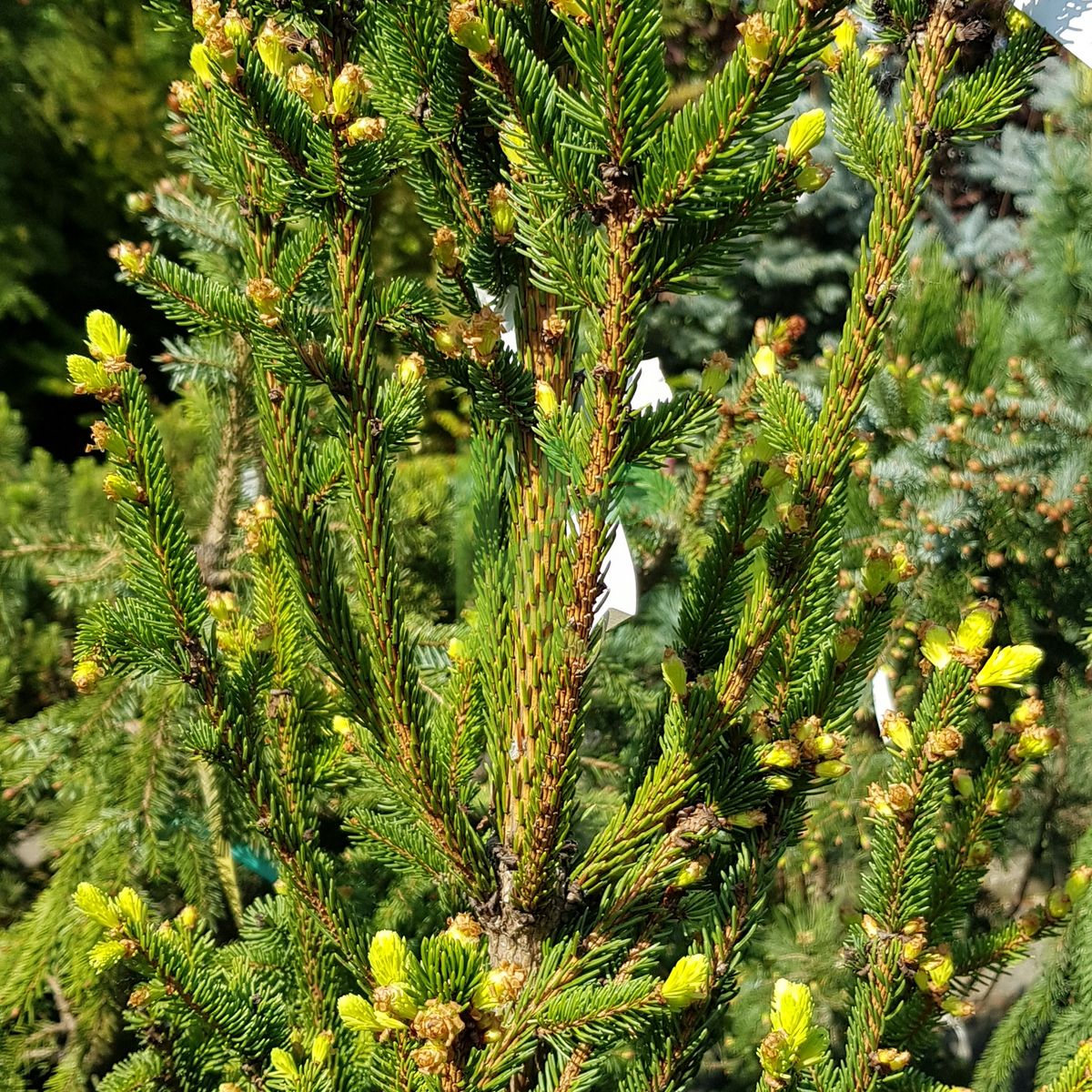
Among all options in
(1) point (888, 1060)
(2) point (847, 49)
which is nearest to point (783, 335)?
(2) point (847, 49)

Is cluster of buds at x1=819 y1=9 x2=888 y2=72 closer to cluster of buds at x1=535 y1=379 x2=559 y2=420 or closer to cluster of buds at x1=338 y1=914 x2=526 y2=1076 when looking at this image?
cluster of buds at x1=535 y1=379 x2=559 y2=420

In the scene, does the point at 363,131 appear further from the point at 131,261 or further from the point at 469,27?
the point at 131,261

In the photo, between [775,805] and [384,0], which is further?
[775,805]

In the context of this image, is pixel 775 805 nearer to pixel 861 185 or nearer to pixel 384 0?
pixel 384 0

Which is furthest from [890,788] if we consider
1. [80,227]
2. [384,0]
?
[80,227]

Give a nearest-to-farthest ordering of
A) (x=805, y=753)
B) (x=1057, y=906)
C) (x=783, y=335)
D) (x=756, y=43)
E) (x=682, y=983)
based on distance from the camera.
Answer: (x=756, y=43) → (x=682, y=983) → (x=805, y=753) → (x=1057, y=906) → (x=783, y=335)

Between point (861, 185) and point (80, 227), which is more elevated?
point (861, 185)

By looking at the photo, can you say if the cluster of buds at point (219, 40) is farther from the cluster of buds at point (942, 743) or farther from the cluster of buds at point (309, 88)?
the cluster of buds at point (942, 743)
